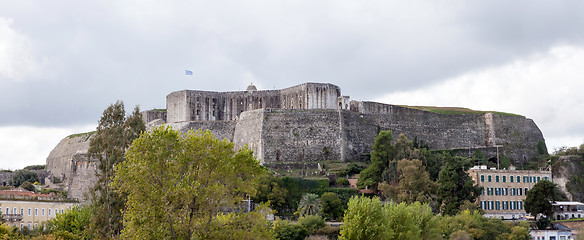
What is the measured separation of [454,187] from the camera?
54.7 m

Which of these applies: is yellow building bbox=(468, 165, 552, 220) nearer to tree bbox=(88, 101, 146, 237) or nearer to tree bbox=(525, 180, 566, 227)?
tree bbox=(525, 180, 566, 227)

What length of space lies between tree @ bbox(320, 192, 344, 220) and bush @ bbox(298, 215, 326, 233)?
205 inches

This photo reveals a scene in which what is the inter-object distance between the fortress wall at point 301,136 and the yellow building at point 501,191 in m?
14.5

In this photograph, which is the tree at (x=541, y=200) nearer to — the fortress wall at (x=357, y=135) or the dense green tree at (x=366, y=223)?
the fortress wall at (x=357, y=135)

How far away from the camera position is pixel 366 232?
38.8 m

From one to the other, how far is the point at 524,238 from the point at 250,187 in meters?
27.7

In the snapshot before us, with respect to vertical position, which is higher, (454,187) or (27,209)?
(454,187)

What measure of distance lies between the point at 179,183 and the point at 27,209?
85.8 feet

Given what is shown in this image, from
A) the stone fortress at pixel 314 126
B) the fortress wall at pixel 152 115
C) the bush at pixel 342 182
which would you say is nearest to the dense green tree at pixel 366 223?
the bush at pixel 342 182

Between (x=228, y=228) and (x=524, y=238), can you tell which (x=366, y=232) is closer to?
(x=228, y=228)

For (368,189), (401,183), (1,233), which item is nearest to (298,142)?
(368,189)

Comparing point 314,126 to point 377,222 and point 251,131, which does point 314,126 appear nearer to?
point 251,131

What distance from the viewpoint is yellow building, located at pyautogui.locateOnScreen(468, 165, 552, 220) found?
5875 cm

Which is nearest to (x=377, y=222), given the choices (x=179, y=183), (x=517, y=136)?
(x=179, y=183)
